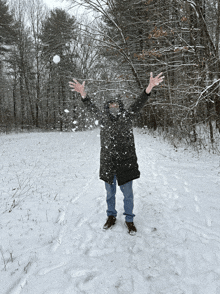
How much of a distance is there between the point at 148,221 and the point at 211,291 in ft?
4.98

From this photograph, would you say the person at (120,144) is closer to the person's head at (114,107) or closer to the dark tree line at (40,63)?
the person's head at (114,107)

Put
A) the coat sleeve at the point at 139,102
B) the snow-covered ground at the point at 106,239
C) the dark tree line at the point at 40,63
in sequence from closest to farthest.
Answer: the snow-covered ground at the point at 106,239 < the coat sleeve at the point at 139,102 < the dark tree line at the point at 40,63

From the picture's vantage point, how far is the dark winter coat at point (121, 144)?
10.0 feet

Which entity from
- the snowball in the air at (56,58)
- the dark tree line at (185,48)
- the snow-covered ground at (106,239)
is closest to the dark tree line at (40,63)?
the snowball in the air at (56,58)

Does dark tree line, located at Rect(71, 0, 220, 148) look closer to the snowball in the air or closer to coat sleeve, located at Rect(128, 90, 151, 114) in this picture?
coat sleeve, located at Rect(128, 90, 151, 114)

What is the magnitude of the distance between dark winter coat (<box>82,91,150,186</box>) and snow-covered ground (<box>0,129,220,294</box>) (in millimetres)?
1007

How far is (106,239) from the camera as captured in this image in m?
2.96

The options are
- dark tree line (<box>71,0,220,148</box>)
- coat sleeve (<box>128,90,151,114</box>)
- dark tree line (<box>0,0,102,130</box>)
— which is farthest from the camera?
dark tree line (<box>0,0,102,130</box>)

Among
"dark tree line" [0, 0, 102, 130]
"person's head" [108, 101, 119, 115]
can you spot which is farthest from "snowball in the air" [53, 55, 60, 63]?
"person's head" [108, 101, 119, 115]

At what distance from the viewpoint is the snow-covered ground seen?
2.14 metres

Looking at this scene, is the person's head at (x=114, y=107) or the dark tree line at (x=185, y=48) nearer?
the person's head at (x=114, y=107)

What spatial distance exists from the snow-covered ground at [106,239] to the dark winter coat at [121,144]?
101 cm

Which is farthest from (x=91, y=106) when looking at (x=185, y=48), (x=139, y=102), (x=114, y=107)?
(x=185, y=48)

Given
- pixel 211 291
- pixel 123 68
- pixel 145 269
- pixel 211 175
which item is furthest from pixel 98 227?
pixel 123 68
